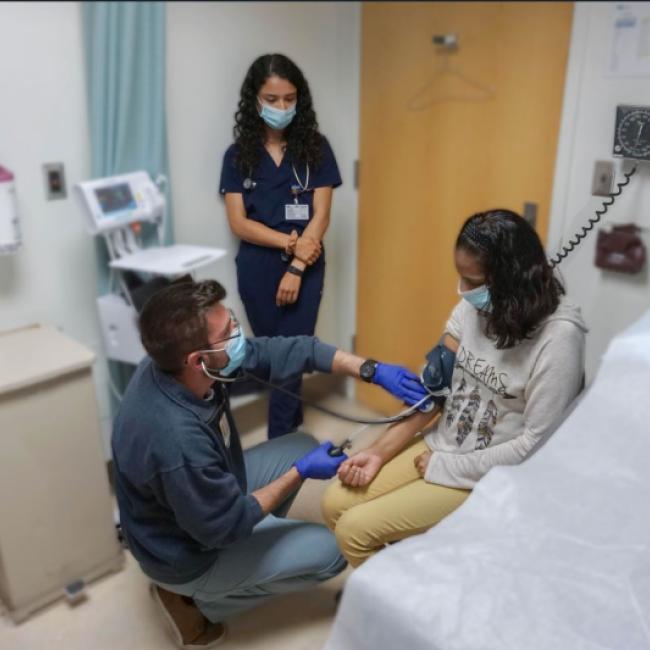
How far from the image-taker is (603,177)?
65.9 inches

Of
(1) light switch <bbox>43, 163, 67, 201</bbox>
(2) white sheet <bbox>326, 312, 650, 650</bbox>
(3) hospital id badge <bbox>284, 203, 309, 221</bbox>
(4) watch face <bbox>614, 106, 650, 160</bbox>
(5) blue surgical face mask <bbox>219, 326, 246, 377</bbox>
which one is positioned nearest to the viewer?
(2) white sheet <bbox>326, 312, 650, 650</bbox>

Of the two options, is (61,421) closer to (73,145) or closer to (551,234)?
(73,145)

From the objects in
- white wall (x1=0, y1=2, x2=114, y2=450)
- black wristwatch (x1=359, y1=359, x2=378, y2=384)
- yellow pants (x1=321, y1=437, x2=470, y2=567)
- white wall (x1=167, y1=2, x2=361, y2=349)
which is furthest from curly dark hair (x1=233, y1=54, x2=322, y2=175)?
yellow pants (x1=321, y1=437, x2=470, y2=567)

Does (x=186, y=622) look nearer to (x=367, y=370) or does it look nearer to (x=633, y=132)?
(x=367, y=370)

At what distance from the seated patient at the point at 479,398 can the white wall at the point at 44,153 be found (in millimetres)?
1042

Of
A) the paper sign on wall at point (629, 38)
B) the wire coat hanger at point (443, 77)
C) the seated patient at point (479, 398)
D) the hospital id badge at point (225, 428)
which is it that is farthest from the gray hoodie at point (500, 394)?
the wire coat hanger at point (443, 77)

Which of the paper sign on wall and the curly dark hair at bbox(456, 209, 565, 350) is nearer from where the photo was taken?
the curly dark hair at bbox(456, 209, 565, 350)

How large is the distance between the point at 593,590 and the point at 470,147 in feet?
5.74

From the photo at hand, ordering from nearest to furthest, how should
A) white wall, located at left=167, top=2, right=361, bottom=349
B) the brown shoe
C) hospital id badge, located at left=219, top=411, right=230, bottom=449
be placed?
hospital id badge, located at left=219, top=411, right=230, bottom=449, the brown shoe, white wall, located at left=167, top=2, right=361, bottom=349

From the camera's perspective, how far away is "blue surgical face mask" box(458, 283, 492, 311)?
135 centimetres

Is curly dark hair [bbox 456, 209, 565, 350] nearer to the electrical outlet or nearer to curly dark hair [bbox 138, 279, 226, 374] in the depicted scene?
the electrical outlet

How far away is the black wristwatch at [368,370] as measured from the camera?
1.53 m

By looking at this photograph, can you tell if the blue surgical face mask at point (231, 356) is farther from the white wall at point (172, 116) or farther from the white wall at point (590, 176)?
the white wall at point (590, 176)

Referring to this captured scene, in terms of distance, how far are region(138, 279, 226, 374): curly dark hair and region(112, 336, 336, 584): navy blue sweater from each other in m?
0.06
